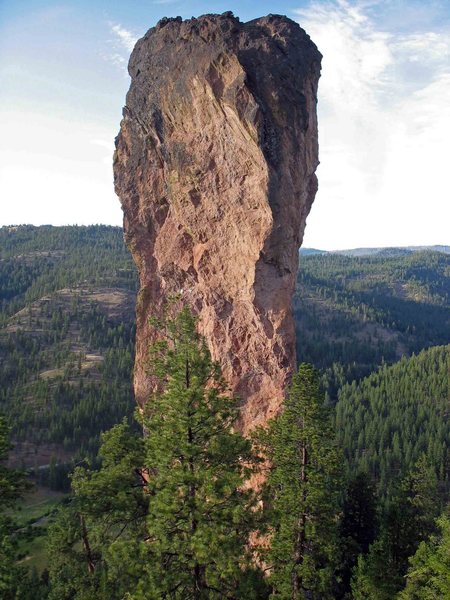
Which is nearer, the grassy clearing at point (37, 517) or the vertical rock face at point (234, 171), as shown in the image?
the vertical rock face at point (234, 171)

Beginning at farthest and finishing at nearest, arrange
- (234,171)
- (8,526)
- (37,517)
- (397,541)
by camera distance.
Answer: (37,517) < (397,541) < (234,171) < (8,526)

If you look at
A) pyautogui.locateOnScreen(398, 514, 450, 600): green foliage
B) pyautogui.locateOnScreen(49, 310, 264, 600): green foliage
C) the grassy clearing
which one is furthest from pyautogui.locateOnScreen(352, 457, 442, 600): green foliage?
the grassy clearing

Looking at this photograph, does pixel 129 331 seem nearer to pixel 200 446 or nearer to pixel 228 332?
pixel 228 332

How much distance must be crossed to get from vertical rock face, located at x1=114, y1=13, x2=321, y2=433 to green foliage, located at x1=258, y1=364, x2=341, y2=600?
201 inches

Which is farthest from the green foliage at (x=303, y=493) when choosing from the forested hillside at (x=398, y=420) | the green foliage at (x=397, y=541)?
the forested hillside at (x=398, y=420)

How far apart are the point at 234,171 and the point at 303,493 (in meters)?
17.6

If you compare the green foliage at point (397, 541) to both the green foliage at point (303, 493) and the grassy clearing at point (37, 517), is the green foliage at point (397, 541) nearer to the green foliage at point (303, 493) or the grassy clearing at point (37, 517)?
the green foliage at point (303, 493)

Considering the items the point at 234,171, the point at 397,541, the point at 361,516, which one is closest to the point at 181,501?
the point at 234,171

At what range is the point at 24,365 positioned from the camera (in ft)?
452

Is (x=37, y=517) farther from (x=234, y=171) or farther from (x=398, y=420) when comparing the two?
(x=398, y=420)

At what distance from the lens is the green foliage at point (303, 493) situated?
66.4 feet

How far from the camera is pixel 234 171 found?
27.2 m

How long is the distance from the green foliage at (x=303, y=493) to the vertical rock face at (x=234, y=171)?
511 centimetres

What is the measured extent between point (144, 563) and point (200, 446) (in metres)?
3.98
